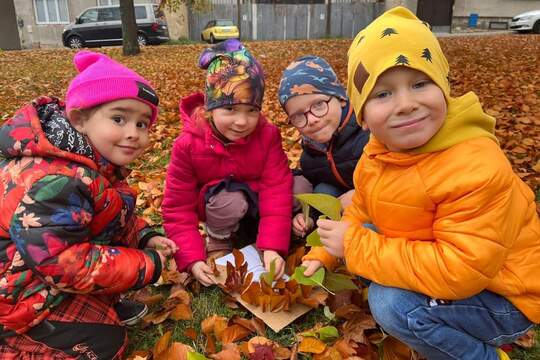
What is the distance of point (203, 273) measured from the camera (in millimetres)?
2127

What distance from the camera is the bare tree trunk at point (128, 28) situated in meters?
11.0

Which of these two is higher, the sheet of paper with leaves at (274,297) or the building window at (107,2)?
the building window at (107,2)

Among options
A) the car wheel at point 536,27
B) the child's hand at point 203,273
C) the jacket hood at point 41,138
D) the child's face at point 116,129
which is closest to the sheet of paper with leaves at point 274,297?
the child's hand at point 203,273

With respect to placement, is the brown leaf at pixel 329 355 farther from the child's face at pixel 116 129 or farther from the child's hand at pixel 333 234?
the child's face at pixel 116 129

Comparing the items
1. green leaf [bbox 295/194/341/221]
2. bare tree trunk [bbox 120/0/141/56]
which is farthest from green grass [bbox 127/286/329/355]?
bare tree trunk [bbox 120/0/141/56]

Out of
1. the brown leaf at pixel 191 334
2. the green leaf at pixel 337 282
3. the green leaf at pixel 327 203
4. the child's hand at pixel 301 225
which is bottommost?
the brown leaf at pixel 191 334

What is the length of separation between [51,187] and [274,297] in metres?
0.92

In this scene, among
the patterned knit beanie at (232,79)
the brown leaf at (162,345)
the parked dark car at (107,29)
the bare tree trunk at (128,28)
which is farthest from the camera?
the parked dark car at (107,29)

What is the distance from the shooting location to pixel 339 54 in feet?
34.5

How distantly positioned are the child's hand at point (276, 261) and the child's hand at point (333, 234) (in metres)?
0.44

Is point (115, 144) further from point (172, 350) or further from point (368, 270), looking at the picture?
point (368, 270)

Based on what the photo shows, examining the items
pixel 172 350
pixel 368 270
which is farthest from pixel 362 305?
pixel 172 350

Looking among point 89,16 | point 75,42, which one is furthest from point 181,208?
point 89,16

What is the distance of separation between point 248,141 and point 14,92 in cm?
629
